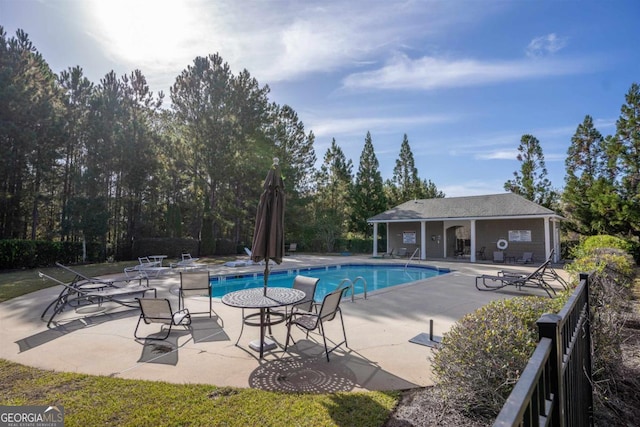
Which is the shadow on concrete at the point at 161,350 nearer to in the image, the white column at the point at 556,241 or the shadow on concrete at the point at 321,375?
the shadow on concrete at the point at 321,375

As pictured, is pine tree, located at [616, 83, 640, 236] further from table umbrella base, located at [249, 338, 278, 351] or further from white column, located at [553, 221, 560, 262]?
table umbrella base, located at [249, 338, 278, 351]

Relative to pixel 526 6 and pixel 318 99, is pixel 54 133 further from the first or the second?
pixel 526 6

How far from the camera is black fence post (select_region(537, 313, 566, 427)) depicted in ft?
4.79

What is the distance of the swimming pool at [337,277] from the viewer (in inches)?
454

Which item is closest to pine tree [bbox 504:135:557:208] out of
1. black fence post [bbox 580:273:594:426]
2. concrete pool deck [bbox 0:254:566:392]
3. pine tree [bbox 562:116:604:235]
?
pine tree [bbox 562:116:604:235]

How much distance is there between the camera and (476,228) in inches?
803

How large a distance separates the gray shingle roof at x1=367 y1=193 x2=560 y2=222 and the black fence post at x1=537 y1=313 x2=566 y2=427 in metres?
18.7

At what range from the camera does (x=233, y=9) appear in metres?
6.95

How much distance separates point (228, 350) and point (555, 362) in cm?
396

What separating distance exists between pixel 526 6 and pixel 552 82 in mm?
4457

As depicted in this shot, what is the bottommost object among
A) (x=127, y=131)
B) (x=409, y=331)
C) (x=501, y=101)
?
(x=409, y=331)

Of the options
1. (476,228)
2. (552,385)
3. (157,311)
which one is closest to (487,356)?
(552,385)

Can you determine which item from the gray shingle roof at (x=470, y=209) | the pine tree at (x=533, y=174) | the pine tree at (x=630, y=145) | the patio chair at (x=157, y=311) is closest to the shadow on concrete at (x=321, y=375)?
the patio chair at (x=157, y=311)

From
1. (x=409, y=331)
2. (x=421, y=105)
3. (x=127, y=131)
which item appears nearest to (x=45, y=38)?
(x=409, y=331)
